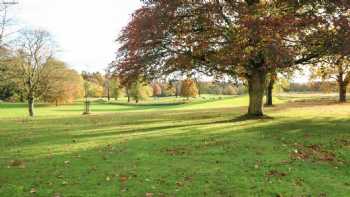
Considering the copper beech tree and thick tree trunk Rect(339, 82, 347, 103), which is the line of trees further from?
thick tree trunk Rect(339, 82, 347, 103)

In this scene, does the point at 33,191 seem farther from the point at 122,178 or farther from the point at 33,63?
the point at 33,63

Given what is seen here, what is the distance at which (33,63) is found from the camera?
55219 millimetres

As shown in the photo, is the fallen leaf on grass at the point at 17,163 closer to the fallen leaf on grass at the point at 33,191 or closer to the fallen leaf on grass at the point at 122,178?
the fallen leaf on grass at the point at 33,191

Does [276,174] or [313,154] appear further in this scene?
[313,154]

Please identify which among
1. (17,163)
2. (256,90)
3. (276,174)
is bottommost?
(276,174)

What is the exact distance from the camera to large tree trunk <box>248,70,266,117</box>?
87.0 feet

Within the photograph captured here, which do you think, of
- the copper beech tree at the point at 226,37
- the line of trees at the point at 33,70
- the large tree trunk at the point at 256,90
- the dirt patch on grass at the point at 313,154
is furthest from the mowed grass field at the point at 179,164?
the line of trees at the point at 33,70

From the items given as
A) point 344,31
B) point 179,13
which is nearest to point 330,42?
point 344,31

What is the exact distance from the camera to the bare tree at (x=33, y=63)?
53188mm

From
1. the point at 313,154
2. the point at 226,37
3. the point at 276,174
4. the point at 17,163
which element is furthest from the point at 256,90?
the point at 17,163

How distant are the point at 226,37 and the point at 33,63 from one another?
3835cm

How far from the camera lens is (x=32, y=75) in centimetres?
5366

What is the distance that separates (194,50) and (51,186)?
16707mm

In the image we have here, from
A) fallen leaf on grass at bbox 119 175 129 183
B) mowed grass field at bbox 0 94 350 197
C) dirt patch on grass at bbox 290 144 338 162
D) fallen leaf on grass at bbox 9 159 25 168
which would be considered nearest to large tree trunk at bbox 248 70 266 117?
mowed grass field at bbox 0 94 350 197
